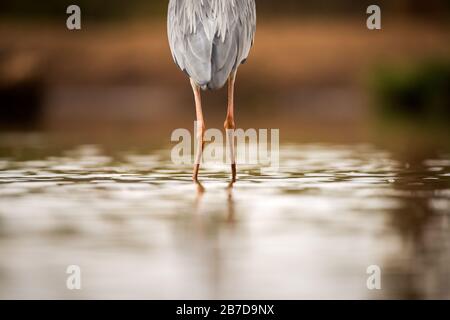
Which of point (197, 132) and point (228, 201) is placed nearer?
point (228, 201)

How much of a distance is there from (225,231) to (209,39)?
7.53 feet

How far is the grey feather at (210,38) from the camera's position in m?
6.95

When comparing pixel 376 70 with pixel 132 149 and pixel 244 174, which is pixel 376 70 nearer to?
pixel 132 149

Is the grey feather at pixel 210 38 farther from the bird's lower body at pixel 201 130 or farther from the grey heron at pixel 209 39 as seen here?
the bird's lower body at pixel 201 130

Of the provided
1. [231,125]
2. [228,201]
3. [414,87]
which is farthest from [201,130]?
[414,87]

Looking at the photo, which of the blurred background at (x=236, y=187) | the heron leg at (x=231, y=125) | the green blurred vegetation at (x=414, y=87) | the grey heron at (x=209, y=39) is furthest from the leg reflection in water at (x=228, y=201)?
the green blurred vegetation at (x=414, y=87)

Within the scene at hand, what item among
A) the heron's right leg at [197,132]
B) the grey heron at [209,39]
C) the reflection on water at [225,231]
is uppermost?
the grey heron at [209,39]

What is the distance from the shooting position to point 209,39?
6.97 metres

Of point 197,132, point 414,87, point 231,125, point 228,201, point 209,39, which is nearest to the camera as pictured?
point 228,201

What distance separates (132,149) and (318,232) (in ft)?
17.3

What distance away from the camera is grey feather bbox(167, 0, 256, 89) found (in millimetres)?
6945

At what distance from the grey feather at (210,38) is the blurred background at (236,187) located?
2.41ft

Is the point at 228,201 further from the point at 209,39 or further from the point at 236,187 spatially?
the point at 209,39

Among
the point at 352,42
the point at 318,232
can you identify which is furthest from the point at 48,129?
the point at 352,42
